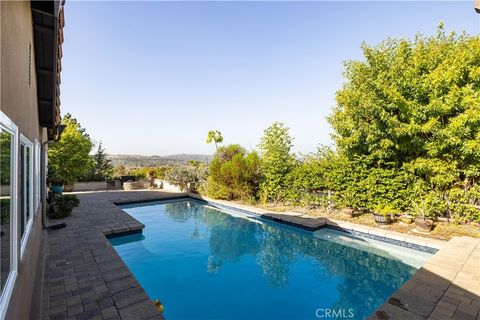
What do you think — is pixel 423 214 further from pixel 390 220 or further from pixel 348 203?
pixel 348 203

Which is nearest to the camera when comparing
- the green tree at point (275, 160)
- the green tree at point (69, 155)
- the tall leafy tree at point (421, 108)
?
the tall leafy tree at point (421, 108)

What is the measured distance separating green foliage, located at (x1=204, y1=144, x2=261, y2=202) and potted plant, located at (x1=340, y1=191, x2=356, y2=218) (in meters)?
5.21

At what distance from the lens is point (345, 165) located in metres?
11.2

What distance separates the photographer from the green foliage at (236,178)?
14656 mm

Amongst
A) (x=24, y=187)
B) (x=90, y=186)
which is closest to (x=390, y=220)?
(x=24, y=187)

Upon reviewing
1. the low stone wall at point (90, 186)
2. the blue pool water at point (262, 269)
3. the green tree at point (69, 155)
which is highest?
the green tree at point (69, 155)

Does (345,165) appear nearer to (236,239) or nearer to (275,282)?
(236,239)

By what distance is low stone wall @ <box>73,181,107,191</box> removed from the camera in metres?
18.1

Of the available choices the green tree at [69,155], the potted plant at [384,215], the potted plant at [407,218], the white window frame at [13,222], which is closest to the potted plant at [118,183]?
the green tree at [69,155]

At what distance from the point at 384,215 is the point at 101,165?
21.8 meters

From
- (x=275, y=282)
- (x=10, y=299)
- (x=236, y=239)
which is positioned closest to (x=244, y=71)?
(x=236, y=239)

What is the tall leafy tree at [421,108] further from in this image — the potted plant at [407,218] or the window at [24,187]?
the window at [24,187]

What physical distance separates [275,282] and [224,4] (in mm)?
11318

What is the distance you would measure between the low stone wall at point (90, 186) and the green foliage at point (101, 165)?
83 cm
